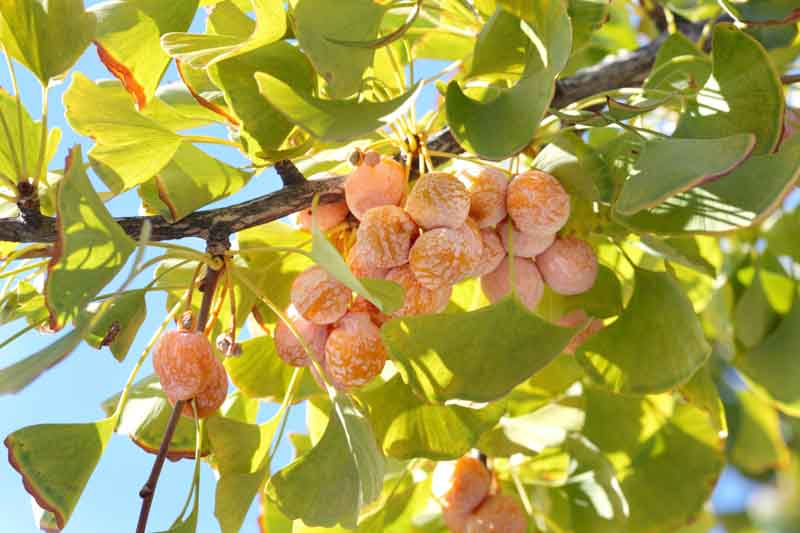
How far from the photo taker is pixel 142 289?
0.74 meters

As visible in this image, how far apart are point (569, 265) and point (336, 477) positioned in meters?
0.26

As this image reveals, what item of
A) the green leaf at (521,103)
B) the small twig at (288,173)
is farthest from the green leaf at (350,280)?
the small twig at (288,173)

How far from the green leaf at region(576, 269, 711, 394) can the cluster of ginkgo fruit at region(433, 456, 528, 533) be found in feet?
0.89

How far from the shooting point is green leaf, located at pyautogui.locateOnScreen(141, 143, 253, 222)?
71 centimetres

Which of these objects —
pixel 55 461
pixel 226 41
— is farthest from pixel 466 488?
pixel 226 41

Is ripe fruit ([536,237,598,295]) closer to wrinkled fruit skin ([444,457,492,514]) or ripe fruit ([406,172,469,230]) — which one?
ripe fruit ([406,172,469,230])

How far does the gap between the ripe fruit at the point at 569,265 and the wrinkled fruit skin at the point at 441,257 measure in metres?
0.11

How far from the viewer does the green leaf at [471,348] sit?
608 mm

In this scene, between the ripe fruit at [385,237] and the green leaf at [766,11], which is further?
the green leaf at [766,11]

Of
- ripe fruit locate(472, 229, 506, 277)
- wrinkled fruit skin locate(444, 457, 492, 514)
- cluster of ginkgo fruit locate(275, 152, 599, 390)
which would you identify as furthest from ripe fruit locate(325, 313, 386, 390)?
wrinkled fruit skin locate(444, 457, 492, 514)

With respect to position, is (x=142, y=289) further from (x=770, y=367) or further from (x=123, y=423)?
(x=770, y=367)

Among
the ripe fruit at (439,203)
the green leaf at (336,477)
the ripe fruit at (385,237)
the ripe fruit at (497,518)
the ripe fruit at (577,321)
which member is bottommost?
the ripe fruit at (497,518)

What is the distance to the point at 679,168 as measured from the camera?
57 cm

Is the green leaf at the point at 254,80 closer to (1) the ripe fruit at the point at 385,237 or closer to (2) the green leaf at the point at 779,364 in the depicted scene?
(1) the ripe fruit at the point at 385,237
